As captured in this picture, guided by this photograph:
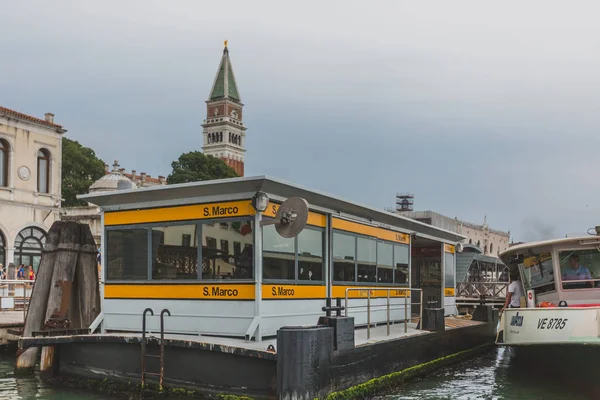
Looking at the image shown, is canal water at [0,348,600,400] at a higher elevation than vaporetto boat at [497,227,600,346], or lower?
lower

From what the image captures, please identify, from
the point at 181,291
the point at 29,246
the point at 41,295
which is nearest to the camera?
the point at 181,291

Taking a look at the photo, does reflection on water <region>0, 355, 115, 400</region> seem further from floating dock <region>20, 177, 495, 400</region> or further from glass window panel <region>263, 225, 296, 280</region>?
glass window panel <region>263, 225, 296, 280</region>

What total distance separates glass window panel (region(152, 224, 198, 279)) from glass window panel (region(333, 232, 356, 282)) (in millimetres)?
3333

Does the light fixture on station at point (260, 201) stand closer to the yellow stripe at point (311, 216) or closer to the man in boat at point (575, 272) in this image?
the yellow stripe at point (311, 216)

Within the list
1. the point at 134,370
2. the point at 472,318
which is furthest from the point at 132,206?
the point at 472,318

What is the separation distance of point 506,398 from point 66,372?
28.9 ft

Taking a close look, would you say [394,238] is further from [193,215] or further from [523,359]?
[193,215]

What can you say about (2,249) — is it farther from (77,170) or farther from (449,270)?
(449,270)

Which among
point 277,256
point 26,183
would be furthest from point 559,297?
point 26,183

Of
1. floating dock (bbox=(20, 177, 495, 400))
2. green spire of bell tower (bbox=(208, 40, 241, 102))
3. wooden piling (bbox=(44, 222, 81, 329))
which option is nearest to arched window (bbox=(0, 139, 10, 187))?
wooden piling (bbox=(44, 222, 81, 329))

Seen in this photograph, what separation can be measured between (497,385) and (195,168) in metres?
53.0

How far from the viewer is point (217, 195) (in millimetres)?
12617

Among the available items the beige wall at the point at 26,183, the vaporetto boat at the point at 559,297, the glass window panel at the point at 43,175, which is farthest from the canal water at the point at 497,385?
the glass window panel at the point at 43,175

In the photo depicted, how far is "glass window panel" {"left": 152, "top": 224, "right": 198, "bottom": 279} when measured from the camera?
1285 centimetres
